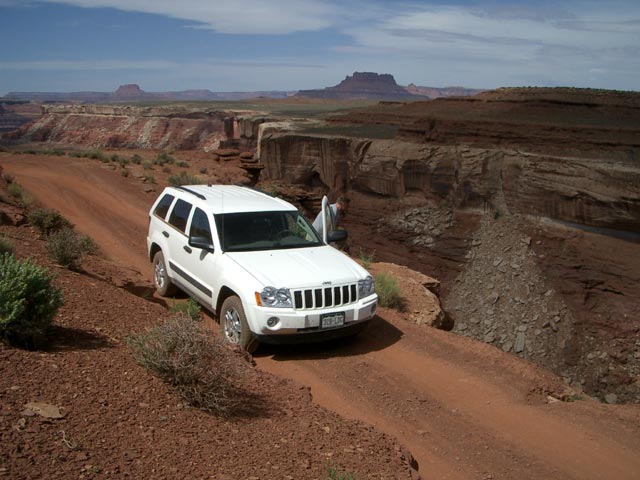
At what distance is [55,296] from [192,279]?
10.2ft

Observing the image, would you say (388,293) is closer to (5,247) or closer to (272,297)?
(272,297)

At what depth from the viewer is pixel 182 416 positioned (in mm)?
4750

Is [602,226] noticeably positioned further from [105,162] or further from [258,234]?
[105,162]

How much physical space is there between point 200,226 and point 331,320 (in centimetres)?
248

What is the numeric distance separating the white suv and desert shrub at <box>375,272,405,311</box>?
1.46 m

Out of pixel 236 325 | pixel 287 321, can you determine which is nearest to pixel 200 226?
pixel 236 325

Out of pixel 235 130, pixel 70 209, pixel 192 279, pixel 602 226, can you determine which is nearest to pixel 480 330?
pixel 602 226

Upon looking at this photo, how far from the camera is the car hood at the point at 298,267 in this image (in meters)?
7.29

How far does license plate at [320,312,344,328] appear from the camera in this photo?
730 centimetres

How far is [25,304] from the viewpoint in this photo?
5371 millimetres

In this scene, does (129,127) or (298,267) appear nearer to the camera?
(298,267)

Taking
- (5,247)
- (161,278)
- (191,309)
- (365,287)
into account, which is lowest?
(161,278)

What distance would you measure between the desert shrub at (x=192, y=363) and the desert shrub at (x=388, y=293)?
16.3ft

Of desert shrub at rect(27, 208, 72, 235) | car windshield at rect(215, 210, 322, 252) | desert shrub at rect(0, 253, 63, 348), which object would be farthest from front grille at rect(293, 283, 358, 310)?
desert shrub at rect(27, 208, 72, 235)
